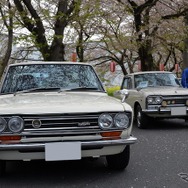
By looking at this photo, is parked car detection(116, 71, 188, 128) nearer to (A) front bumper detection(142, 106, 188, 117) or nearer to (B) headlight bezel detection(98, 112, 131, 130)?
(A) front bumper detection(142, 106, 188, 117)

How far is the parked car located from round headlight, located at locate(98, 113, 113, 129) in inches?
161

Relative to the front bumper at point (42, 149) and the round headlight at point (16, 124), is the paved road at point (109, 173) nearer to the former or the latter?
the front bumper at point (42, 149)

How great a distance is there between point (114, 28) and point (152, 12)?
16.2 ft

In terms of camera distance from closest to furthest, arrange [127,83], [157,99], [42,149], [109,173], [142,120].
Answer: [42,149] → [109,173] → [157,99] → [142,120] → [127,83]

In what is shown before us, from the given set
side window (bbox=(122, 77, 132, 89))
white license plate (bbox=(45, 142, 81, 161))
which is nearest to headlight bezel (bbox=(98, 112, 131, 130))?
white license plate (bbox=(45, 142, 81, 161))

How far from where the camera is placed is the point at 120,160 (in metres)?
4.58

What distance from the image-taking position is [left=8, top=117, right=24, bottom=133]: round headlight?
3861 mm

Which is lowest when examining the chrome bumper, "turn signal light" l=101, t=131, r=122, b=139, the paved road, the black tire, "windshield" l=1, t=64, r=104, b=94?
the paved road

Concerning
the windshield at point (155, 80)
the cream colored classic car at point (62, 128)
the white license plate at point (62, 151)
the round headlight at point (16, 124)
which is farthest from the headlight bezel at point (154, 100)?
the round headlight at point (16, 124)

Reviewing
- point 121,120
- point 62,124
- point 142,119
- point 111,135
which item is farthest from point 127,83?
point 62,124

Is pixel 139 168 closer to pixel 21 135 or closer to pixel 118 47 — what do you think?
pixel 21 135

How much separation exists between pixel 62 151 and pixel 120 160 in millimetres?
1029

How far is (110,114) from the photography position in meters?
4.06

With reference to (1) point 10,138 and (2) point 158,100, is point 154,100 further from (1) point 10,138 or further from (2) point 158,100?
(1) point 10,138
